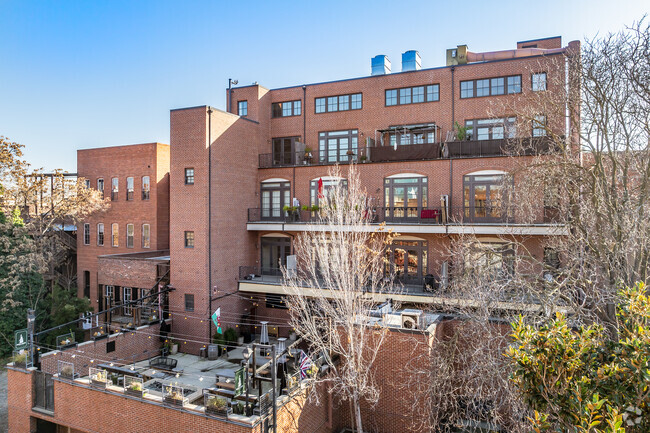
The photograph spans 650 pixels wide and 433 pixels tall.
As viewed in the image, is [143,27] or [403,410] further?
[143,27]

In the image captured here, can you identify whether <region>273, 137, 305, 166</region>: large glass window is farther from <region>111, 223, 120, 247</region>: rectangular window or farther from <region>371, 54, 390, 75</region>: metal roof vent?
<region>111, 223, 120, 247</region>: rectangular window

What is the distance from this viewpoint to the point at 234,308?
74.1 feet

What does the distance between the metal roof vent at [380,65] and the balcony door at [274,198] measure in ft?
27.6

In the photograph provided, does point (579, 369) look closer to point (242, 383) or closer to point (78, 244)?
point (242, 383)

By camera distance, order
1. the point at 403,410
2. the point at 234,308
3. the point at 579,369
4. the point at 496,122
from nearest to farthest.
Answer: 1. the point at 579,369
2. the point at 403,410
3. the point at 496,122
4. the point at 234,308

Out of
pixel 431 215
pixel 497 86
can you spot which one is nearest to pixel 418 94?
pixel 497 86

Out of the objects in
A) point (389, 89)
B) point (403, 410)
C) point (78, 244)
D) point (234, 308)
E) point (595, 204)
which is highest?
point (389, 89)

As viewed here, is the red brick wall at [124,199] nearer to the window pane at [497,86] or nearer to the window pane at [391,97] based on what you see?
the window pane at [391,97]

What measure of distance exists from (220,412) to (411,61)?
65.4ft

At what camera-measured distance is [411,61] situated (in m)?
23.2

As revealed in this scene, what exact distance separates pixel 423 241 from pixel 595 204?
947cm

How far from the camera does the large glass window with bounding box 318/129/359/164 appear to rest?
24.3m

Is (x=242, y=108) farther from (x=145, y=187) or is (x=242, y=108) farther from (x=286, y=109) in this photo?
(x=145, y=187)

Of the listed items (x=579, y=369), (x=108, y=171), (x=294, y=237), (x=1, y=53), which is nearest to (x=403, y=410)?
(x=579, y=369)
